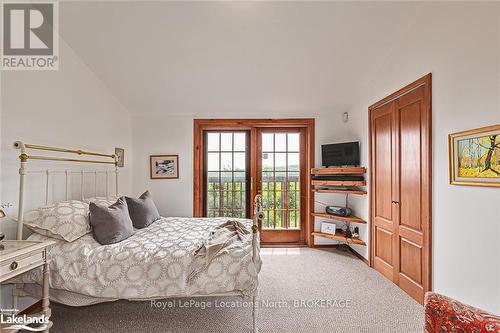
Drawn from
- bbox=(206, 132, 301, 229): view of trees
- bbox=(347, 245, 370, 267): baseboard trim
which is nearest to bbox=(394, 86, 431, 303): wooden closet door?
bbox=(347, 245, 370, 267): baseboard trim

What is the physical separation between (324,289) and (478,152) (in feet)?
6.20

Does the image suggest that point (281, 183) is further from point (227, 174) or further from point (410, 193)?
point (410, 193)

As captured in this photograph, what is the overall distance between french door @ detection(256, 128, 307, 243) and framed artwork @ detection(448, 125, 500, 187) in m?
2.30

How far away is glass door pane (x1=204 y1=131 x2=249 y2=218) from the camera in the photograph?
416cm

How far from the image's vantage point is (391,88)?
2.83m

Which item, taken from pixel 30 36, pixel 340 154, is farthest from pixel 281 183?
pixel 30 36

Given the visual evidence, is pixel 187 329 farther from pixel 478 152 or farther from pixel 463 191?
pixel 478 152

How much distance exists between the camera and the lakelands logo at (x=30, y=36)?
2143 millimetres

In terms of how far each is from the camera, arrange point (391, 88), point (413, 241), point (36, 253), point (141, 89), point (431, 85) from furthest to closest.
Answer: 1. point (141, 89)
2. point (391, 88)
3. point (413, 241)
4. point (431, 85)
5. point (36, 253)

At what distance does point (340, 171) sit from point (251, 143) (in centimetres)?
151

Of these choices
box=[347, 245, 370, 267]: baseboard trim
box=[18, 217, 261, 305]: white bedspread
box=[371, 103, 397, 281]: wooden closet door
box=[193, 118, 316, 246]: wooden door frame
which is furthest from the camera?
box=[193, 118, 316, 246]: wooden door frame

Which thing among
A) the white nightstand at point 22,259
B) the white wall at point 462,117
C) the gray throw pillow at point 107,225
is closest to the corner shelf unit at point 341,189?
the white wall at point 462,117

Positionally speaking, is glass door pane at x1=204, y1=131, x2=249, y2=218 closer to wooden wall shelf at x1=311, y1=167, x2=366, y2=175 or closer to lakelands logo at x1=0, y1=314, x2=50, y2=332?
wooden wall shelf at x1=311, y1=167, x2=366, y2=175

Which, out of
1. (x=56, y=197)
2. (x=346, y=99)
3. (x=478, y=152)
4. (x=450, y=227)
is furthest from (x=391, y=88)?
(x=56, y=197)
